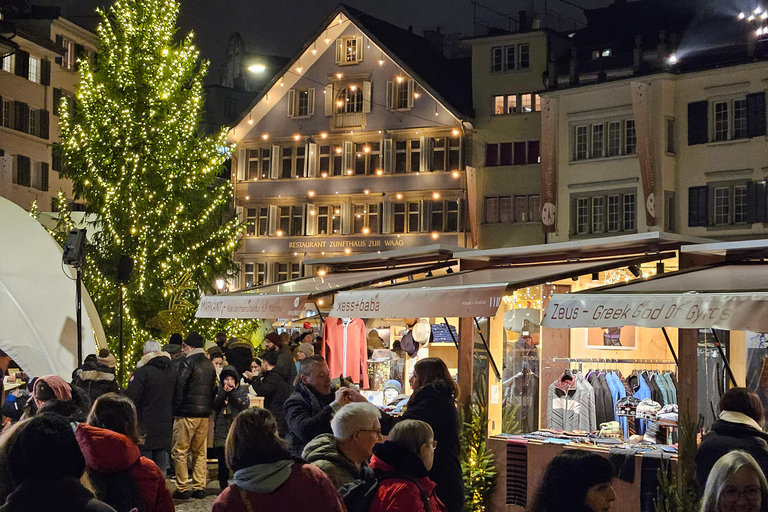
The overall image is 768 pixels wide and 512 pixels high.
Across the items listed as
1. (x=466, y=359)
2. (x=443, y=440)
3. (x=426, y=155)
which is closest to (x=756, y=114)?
(x=426, y=155)

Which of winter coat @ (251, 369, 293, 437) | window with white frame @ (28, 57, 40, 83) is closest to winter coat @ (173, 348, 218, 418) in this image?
winter coat @ (251, 369, 293, 437)

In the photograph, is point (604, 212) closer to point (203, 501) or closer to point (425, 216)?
point (425, 216)

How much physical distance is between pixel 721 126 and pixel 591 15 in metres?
8.33

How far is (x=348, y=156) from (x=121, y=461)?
3688 cm

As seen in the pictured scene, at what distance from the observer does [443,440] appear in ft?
25.5

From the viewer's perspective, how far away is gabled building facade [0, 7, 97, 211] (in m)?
43.5

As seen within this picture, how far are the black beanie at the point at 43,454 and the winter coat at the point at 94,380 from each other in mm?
7985

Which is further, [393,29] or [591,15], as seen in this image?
[393,29]

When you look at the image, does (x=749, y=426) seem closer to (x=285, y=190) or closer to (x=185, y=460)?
(x=185, y=460)

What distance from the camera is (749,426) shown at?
23.6ft

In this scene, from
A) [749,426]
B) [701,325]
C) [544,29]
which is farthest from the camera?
[544,29]

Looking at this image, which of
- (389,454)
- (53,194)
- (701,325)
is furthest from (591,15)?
(389,454)

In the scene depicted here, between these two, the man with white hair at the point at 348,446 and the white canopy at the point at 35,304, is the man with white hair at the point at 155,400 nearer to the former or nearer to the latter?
the white canopy at the point at 35,304

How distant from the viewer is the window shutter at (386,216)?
4094 centimetres
